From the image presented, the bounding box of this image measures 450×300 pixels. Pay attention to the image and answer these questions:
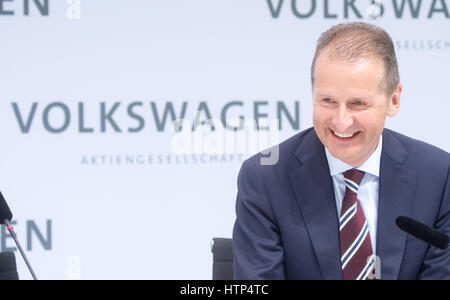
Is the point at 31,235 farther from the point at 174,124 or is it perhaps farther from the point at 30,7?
the point at 30,7

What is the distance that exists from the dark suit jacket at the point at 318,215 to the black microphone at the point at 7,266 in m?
0.94

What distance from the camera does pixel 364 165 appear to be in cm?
164

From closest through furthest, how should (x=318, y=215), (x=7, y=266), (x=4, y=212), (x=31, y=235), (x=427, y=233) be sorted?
(x=427, y=233) → (x=318, y=215) → (x=4, y=212) → (x=7, y=266) → (x=31, y=235)

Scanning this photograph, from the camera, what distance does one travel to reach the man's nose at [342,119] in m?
1.47

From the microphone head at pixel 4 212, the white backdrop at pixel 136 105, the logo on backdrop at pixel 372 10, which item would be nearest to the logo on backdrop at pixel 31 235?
the white backdrop at pixel 136 105

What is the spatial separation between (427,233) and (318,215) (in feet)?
1.51

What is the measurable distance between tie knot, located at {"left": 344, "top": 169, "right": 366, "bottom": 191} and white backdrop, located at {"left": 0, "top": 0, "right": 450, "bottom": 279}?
5.37ft

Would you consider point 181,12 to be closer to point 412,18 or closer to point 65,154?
point 65,154

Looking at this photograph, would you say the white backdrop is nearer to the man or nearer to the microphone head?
the microphone head

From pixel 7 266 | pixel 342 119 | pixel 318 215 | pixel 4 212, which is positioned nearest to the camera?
pixel 342 119

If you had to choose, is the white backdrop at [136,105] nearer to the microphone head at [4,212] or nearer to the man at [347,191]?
the microphone head at [4,212]

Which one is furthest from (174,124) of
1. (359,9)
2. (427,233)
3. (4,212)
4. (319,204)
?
(427,233)
